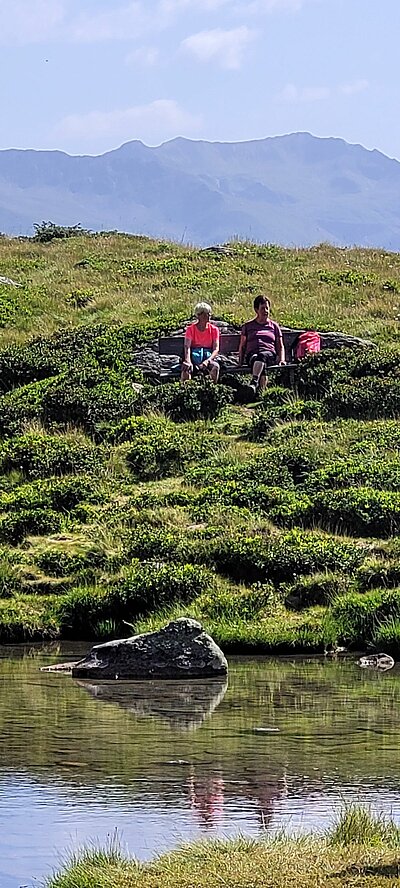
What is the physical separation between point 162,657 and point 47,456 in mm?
7230

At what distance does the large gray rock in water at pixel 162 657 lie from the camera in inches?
427

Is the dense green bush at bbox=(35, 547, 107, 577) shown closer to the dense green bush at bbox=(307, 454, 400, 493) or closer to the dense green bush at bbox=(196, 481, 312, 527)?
the dense green bush at bbox=(196, 481, 312, 527)

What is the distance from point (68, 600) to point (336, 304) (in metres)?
13.1

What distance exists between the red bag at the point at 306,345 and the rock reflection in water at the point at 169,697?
10745 millimetres

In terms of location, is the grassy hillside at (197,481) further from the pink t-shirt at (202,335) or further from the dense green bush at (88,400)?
the pink t-shirt at (202,335)

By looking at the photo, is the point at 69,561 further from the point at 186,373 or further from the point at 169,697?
the point at 186,373

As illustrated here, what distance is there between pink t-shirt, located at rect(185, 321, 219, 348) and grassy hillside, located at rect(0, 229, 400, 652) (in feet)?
3.00

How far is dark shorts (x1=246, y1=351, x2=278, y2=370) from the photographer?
2020 cm

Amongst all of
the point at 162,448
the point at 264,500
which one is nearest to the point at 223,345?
the point at 162,448

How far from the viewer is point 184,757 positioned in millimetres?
7898

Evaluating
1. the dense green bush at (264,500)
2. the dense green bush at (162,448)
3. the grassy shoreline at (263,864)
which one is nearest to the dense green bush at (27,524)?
the dense green bush at (264,500)

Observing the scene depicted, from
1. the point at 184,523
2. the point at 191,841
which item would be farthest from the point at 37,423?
the point at 191,841

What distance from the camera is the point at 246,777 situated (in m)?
7.40

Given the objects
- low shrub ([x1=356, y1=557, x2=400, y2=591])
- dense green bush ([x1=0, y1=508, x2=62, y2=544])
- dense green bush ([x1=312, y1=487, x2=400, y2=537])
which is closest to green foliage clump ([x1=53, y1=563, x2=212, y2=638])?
low shrub ([x1=356, y1=557, x2=400, y2=591])
